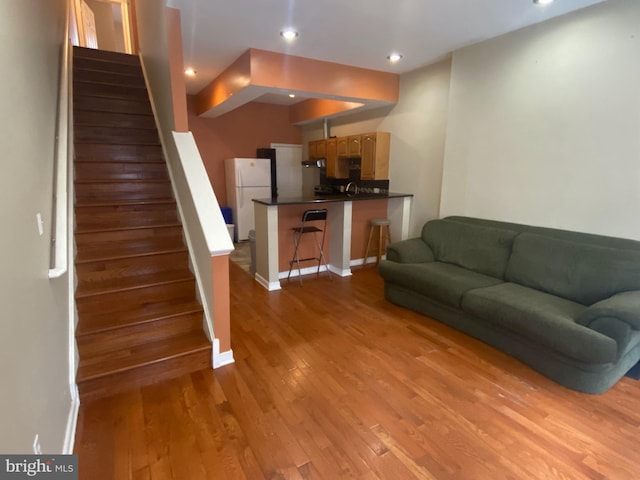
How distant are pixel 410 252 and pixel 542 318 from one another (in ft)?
4.94

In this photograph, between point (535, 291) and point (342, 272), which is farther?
point (342, 272)

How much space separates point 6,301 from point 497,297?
2938mm

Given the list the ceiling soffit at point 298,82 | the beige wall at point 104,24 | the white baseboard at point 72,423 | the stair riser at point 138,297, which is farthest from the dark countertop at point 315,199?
the beige wall at point 104,24

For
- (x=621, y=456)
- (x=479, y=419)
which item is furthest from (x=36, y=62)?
(x=621, y=456)

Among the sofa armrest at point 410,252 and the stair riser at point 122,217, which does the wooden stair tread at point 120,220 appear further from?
the sofa armrest at point 410,252

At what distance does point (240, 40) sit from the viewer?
11.3ft

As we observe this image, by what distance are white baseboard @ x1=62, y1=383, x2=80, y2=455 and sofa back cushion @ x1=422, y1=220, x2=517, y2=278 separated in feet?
11.1

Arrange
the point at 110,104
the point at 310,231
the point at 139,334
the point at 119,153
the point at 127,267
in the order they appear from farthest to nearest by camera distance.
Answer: the point at 310,231, the point at 110,104, the point at 119,153, the point at 127,267, the point at 139,334

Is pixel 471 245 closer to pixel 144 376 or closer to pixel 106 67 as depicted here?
pixel 144 376

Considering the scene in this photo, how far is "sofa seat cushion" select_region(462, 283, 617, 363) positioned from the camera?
→ 2068 mm

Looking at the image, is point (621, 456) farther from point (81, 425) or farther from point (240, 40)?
point (240, 40)

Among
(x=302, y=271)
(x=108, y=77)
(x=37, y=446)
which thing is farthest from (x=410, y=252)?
(x=108, y=77)

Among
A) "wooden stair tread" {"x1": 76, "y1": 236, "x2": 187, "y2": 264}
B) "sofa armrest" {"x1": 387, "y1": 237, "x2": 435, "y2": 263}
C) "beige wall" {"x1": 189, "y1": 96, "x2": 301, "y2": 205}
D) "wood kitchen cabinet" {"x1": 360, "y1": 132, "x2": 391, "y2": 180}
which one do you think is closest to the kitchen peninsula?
"wood kitchen cabinet" {"x1": 360, "y1": 132, "x2": 391, "y2": 180}

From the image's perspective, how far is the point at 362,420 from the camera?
1968 millimetres
